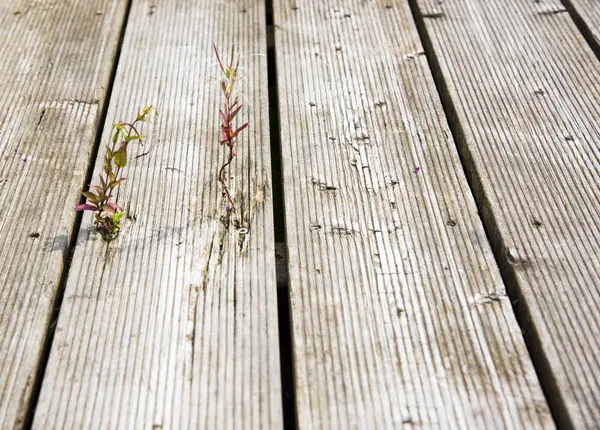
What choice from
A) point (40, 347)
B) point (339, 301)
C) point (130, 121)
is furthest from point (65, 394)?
point (130, 121)

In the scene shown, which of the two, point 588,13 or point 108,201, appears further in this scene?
point 588,13

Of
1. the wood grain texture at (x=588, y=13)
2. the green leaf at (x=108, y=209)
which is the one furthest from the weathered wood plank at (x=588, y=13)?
the green leaf at (x=108, y=209)

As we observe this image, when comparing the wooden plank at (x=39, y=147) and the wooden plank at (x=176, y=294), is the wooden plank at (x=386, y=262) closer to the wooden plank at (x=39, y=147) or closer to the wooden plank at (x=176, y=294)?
the wooden plank at (x=176, y=294)

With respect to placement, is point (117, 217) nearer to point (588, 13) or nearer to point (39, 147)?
point (39, 147)

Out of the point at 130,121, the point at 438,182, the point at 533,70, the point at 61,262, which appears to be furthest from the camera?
the point at 533,70

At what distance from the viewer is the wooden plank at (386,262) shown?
62.4 inches

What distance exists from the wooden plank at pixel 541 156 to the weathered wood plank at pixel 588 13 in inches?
2.3

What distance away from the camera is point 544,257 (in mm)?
1900

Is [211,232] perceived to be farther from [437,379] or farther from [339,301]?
[437,379]

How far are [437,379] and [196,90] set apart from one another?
53.9 inches

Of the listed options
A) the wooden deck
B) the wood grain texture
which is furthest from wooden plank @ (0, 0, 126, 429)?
the wood grain texture

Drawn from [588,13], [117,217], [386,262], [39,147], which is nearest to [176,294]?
[117,217]

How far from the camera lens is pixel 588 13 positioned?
2.88 m

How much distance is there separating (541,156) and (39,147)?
5.30 feet
